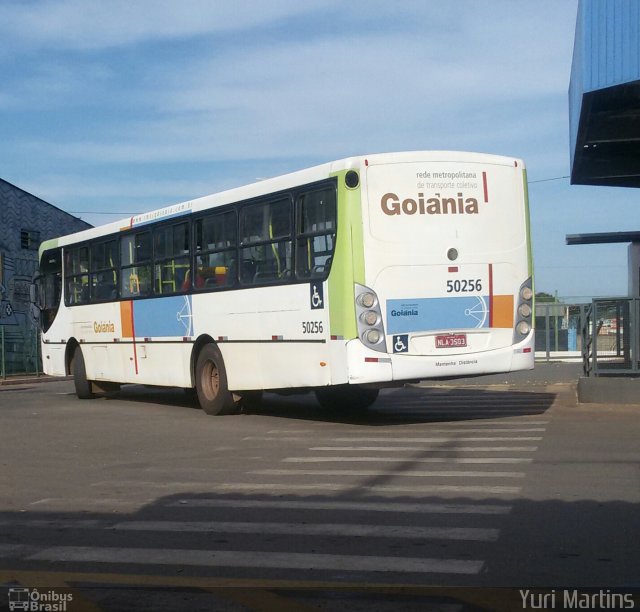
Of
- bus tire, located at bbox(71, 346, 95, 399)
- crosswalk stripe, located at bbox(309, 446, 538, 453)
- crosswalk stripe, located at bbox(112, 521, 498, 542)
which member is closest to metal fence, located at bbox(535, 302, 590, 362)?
bus tire, located at bbox(71, 346, 95, 399)

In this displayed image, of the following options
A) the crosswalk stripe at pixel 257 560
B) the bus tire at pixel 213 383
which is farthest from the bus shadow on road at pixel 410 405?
the crosswalk stripe at pixel 257 560

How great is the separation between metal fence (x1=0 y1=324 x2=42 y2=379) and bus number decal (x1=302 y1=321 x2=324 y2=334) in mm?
20867

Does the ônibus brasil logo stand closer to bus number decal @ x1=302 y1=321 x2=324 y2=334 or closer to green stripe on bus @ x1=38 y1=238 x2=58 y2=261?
bus number decal @ x1=302 y1=321 x2=324 y2=334

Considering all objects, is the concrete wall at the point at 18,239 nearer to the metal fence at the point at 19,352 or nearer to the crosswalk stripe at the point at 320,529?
the metal fence at the point at 19,352

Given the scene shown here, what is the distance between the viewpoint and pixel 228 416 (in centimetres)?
1611

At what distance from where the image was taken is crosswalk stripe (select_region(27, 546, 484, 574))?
241 inches

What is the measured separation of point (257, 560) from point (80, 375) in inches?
582

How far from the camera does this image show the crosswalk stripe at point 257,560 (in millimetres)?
6113

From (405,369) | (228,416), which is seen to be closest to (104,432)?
(228,416)

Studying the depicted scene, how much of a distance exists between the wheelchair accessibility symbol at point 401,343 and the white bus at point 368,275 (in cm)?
2

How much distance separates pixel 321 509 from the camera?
8094mm

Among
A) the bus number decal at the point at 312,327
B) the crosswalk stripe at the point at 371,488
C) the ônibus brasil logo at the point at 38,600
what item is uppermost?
the bus number decal at the point at 312,327

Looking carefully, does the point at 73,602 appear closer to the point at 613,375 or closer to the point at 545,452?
the point at 545,452

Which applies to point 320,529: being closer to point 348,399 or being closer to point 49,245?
point 348,399
